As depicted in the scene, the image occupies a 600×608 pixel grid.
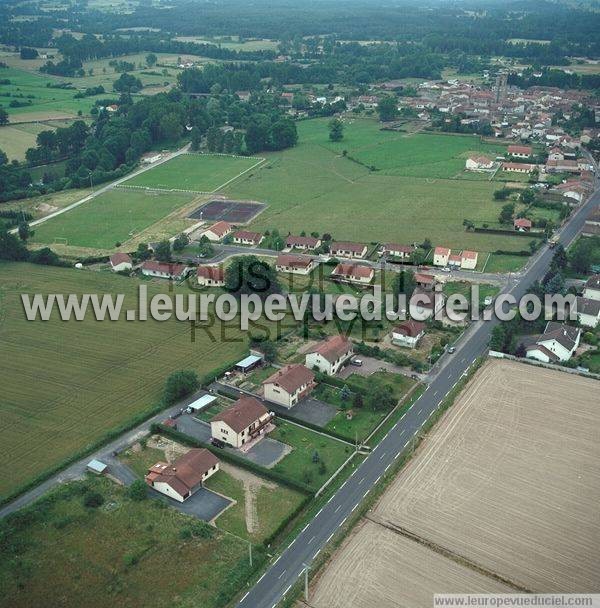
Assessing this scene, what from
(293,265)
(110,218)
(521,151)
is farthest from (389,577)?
(521,151)

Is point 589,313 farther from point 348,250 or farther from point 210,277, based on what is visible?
point 210,277

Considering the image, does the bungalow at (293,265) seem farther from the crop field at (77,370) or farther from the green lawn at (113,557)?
the green lawn at (113,557)

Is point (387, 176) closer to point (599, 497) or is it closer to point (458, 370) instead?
point (458, 370)

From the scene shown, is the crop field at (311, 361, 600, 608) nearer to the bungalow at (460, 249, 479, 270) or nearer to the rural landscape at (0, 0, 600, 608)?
the rural landscape at (0, 0, 600, 608)

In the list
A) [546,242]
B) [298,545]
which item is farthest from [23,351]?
[546,242]

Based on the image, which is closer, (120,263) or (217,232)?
(120,263)

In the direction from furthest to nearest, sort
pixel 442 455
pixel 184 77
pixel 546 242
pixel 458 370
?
pixel 184 77 → pixel 546 242 → pixel 458 370 → pixel 442 455

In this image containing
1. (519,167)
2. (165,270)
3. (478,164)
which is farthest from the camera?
(478,164)
